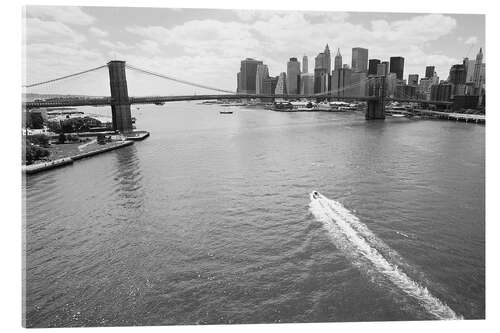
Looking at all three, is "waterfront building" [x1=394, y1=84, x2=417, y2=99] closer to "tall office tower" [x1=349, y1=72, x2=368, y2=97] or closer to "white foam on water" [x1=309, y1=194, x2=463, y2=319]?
"tall office tower" [x1=349, y1=72, x2=368, y2=97]

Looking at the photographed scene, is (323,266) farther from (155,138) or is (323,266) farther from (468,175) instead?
(155,138)

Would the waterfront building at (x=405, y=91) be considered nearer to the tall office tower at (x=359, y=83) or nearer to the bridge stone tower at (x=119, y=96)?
the tall office tower at (x=359, y=83)

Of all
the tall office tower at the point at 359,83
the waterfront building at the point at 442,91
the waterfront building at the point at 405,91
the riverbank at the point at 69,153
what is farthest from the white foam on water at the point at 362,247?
the waterfront building at the point at 405,91

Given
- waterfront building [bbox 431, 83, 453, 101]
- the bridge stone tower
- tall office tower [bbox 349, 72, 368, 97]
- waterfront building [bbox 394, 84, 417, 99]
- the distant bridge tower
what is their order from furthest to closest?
waterfront building [bbox 394, 84, 417, 99] < waterfront building [bbox 431, 83, 453, 101] < tall office tower [bbox 349, 72, 368, 97] < the distant bridge tower < the bridge stone tower

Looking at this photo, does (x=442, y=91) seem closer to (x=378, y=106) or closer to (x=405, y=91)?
(x=378, y=106)

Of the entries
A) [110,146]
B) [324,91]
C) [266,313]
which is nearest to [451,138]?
[110,146]

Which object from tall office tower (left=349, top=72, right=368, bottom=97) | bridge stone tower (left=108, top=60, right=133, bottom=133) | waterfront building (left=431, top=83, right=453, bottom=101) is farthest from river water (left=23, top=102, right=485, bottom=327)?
waterfront building (left=431, top=83, right=453, bottom=101)
